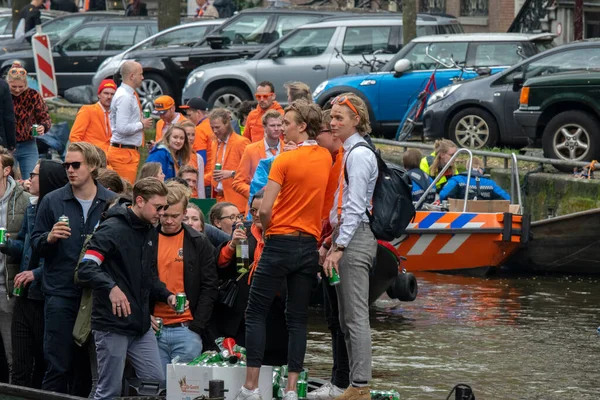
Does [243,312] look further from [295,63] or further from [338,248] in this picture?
[295,63]

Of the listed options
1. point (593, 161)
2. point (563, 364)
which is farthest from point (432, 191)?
point (563, 364)

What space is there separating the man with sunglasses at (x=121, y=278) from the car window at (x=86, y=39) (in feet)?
66.6

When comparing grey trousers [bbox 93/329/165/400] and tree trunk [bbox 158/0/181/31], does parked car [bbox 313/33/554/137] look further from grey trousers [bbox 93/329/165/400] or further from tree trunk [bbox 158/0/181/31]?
grey trousers [bbox 93/329/165/400]

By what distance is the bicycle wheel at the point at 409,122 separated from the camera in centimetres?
2042

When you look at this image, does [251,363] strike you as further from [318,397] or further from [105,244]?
[105,244]

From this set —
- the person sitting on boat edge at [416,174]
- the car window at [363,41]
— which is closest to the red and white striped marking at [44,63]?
the car window at [363,41]

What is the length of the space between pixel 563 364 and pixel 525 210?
6.85m

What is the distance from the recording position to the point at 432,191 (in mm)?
15594

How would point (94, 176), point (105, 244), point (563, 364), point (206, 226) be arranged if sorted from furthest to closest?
point (563, 364), point (206, 226), point (94, 176), point (105, 244)

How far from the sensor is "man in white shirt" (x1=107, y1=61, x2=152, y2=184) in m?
13.8

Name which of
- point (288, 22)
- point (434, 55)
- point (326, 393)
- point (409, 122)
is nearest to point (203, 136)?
point (409, 122)

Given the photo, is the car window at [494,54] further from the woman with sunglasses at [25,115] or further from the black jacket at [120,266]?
the black jacket at [120,266]

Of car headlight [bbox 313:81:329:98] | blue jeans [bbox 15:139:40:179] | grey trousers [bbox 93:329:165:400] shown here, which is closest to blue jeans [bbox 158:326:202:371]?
grey trousers [bbox 93:329:165:400]

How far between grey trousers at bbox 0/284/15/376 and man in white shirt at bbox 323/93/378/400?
2.26 m
